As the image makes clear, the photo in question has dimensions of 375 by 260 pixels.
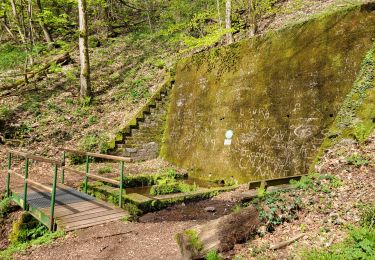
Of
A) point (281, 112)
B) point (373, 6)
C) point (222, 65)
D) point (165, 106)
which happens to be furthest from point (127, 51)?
point (373, 6)

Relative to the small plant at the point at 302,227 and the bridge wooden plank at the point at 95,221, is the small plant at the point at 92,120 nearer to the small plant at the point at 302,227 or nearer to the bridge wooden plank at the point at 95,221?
the bridge wooden plank at the point at 95,221

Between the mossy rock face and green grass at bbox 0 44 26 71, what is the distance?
50.6 ft

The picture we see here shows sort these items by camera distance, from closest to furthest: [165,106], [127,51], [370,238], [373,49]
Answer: [370,238]
[373,49]
[165,106]
[127,51]

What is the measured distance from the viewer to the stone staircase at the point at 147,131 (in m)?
13.9

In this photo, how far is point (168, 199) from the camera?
26.1ft

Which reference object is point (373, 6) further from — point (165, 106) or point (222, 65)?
point (165, 106)

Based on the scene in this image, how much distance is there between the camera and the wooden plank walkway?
257 inches

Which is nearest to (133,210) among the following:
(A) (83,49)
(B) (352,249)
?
(B) (352,249)

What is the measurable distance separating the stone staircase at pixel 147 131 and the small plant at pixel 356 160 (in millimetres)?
9625

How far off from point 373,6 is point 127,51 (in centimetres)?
1838

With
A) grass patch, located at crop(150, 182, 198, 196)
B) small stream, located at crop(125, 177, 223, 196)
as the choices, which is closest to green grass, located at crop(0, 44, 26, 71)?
small stream, located at crop(125, 177, 223, 196)

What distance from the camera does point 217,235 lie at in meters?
4.52

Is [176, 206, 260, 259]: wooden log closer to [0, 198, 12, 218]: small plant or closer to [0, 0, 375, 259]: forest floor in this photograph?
[0, 0, 375, 259]: forest floor

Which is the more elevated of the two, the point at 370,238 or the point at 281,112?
the point at 281,112
